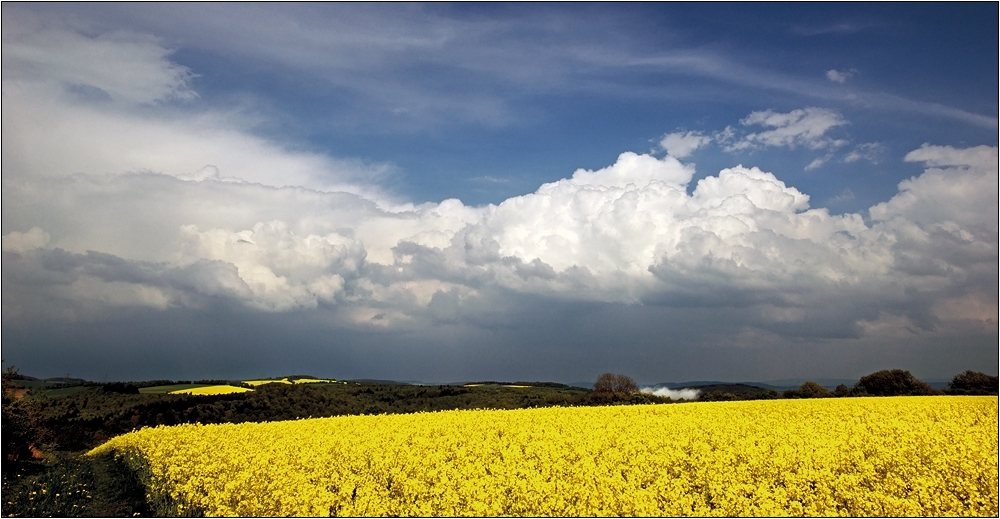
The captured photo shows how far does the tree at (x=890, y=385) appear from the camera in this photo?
48.4 m

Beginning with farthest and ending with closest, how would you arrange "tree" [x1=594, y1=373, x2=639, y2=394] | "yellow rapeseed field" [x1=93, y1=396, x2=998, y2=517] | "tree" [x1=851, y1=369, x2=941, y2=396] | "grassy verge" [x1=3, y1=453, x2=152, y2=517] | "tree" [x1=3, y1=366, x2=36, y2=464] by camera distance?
"tree" [x1=594, y1=373, x2=639, y2=394]
"tree" [x1=851, y1=369, x2=941, y2=396]
"tree" [x1=3, y1=366, x2=36, y2=464]
"grassy verge" [x1=3, y1=453, x2=152, y2=517]
"yellow rapeseed field" [x1=93, y1=396, x2=998, y2=517]

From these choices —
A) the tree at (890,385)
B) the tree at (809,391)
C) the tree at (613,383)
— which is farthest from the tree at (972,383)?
the tree at (613,383)

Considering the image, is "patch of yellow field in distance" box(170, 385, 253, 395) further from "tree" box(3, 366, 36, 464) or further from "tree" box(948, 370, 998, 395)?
"tree" box(948, 370, 998, 395)

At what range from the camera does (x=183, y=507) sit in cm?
1233

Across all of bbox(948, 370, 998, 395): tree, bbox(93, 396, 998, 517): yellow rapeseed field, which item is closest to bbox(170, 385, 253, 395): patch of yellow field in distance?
bbox(93, 396, 998, 517): yellow rapeseed field

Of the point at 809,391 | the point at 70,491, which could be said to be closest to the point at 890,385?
the point at 809,391

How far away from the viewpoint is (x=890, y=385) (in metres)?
50.5

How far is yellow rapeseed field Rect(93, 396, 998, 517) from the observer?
11.5 meters

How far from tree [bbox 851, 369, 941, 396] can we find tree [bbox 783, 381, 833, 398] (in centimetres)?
455

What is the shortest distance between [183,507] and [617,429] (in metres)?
12.0

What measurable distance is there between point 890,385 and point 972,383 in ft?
23.3

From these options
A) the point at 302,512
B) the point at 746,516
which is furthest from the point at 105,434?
the point at 746,516

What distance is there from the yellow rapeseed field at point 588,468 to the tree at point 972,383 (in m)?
35.7

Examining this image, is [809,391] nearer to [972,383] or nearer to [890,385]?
[890,385]
